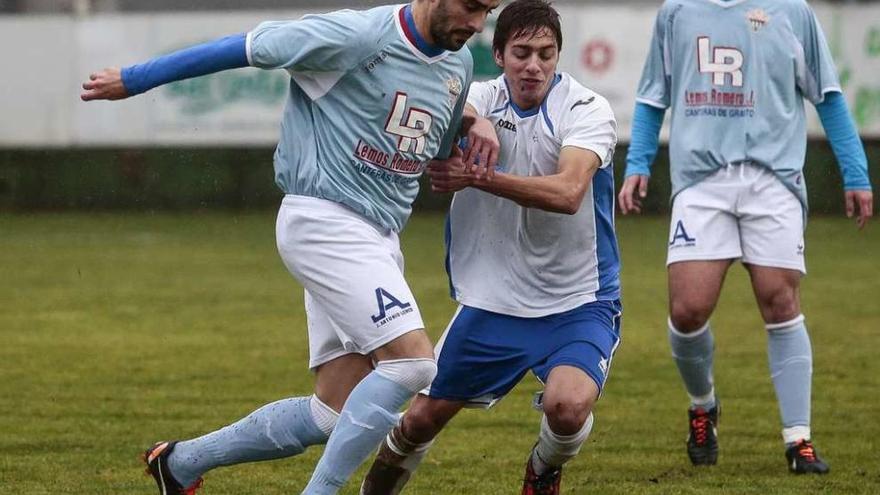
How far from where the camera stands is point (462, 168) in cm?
529

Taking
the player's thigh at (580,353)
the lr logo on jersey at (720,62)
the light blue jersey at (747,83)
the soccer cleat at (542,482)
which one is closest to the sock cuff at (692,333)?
the light blue jersey at (747,83)

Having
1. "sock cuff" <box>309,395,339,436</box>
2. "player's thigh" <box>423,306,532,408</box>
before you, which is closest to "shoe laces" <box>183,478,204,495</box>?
"sock cuff" <box>309,395,339,436</box>

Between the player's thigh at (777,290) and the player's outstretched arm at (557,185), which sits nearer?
the player's outstretched arm at (557,185)

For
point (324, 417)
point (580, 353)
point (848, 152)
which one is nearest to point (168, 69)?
point (324, 417)

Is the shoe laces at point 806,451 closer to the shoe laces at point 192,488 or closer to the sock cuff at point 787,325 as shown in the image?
the sock cuff at point 787,325

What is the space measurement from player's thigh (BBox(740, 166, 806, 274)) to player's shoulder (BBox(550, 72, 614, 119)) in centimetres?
125

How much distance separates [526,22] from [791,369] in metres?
2.16

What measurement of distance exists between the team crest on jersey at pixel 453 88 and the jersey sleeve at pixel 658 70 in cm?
195

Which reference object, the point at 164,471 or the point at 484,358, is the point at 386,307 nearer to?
the point at 484,358

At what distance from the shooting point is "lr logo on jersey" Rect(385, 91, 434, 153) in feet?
17.0

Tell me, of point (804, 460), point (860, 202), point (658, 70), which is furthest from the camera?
point (658, 70)

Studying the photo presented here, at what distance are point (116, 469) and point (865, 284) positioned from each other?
9361mm

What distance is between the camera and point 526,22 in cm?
563

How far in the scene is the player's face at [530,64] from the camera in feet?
18.4
